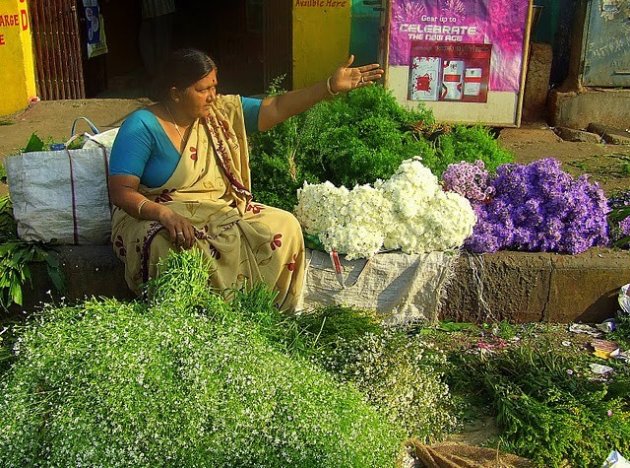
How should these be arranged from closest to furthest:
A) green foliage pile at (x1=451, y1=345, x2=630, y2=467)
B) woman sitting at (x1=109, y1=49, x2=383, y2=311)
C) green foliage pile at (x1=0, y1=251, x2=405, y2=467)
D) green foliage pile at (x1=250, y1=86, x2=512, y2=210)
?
green foliage pile at (x1=0, y1=251, x2=405, y2=467) < green foliage pile at (x1=451, y1=345, x2=630, y2=467) < woman sitting at (x1=109, y1=49, x2=383, y2=311) < green foliage pile at (x1=250, y1=86, x2=512, y2=210)

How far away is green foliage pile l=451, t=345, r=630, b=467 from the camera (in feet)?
9.59

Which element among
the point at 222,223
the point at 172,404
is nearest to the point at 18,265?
the point at 222,223

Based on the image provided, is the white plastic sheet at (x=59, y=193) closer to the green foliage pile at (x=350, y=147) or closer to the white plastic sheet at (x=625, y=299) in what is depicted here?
the green foliage pile at (x=350, y=147)

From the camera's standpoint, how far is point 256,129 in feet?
13.3

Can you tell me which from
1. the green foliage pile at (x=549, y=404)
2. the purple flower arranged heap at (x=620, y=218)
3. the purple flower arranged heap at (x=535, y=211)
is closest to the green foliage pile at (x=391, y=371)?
the green foliage pile at (x=549, y=404)

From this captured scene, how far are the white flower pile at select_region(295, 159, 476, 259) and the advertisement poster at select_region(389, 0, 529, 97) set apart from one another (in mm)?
3155

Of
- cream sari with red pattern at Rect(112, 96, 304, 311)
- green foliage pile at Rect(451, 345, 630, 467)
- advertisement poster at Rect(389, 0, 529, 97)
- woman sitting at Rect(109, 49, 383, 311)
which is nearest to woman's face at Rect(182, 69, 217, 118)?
woman sitting at Rect(109, 49, 383, 311)

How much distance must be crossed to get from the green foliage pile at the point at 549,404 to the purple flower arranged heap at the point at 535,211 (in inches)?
30.7

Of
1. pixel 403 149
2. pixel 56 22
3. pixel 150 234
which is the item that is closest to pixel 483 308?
pixel 403 149

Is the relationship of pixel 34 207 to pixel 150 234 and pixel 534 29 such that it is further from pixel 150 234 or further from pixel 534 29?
pixel 534 29

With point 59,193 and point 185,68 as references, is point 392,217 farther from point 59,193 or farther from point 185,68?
point 59,193

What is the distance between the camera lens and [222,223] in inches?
141

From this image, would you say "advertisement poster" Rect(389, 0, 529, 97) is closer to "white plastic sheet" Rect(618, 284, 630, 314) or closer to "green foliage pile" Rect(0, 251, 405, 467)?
"white plastic sheet" Rect(618, 284, 630, 314)

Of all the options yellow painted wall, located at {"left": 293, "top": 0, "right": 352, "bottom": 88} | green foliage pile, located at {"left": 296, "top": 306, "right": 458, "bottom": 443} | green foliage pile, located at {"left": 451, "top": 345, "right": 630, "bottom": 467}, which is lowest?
green foliage pile, located at {"left": 451, "top": 345, "right": 630, "bottom": 467}
